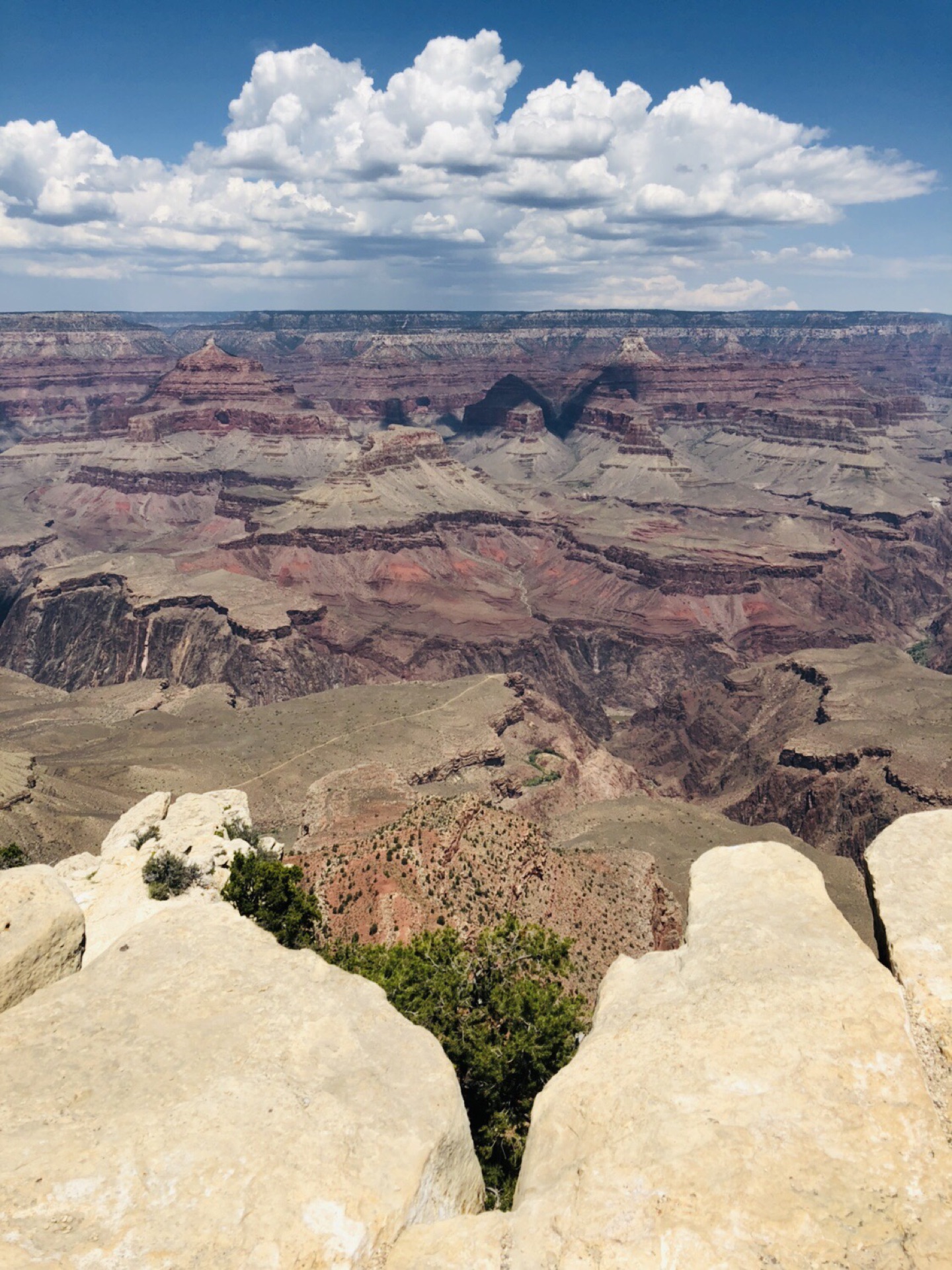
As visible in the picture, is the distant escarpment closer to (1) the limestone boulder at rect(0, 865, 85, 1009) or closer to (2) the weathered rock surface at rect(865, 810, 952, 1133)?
(2) the weathered rock surface at rect(865, 810, 952, 1133)

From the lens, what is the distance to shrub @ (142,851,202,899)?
42250 millimetres

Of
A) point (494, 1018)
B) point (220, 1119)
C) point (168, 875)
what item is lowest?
point (168, 875)

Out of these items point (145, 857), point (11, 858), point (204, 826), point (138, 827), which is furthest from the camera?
point (138, 827)

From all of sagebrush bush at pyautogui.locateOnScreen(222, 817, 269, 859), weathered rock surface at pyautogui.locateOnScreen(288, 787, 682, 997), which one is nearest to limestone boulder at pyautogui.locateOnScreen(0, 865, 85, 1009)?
weathered rock surface at pyautogui.locateOnScreen(288, 787, 682, 997)

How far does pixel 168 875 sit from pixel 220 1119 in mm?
25239

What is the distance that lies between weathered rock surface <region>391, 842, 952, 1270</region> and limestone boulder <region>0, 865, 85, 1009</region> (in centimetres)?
1426

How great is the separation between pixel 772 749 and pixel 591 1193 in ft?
363

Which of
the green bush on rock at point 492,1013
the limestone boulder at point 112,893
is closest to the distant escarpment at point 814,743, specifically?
the green bush on rock at point 492,1013

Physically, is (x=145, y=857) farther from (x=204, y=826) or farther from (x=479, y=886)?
(x=479, y=886)

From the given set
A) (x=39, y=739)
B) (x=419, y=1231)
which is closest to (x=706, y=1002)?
(x=419, y=1231)

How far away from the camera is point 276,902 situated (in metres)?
39.6

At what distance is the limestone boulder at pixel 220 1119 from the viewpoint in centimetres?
1705

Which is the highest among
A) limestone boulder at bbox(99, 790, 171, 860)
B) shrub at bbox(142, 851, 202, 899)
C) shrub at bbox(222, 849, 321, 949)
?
shrub at bbox(222, 849, 321, 949)

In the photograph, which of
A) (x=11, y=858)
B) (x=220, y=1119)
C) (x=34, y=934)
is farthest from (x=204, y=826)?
(x=220, y=1119)
